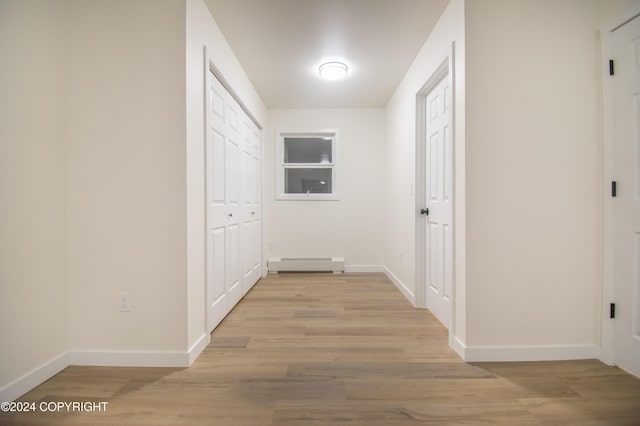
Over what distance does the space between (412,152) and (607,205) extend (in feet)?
5.40

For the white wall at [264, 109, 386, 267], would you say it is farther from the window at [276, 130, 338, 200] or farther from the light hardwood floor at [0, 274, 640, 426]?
the light hardwood floor at [0, 274, 640, 426]

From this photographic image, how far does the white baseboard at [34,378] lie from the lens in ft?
5.03

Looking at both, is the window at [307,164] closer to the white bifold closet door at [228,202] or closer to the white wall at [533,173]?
the white bifold closet door at [228,202]

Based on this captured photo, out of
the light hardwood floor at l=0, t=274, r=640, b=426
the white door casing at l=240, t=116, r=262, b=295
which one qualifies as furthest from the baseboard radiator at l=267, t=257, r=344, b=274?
the light hardwood floor at l=0, t=274, r=640, b=426

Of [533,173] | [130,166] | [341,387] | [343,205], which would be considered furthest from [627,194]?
[343,205]

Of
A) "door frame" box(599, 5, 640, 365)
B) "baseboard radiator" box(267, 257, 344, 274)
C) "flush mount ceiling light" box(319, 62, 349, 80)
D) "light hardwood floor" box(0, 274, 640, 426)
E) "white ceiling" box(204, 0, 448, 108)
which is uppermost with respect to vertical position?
"white ceiling" box(204, 0, 448, 108)

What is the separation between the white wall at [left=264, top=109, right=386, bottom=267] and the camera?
15.6 feet

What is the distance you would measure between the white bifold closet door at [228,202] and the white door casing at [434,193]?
71.6 inches

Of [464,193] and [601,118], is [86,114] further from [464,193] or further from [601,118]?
[601,118]

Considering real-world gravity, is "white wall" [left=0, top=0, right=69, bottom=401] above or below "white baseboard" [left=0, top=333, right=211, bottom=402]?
above

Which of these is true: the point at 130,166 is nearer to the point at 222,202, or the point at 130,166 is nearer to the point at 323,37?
the point at 222,202

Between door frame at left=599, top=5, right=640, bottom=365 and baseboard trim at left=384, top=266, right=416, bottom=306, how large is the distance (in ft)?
4.73

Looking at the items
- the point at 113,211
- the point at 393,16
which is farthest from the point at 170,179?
the point at 393,16

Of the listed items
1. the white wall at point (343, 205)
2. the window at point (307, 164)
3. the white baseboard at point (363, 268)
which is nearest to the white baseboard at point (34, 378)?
the white wall at point (343, 205)
